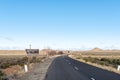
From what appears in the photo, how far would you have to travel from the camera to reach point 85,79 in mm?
19109

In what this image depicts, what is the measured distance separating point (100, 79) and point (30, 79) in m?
5.78

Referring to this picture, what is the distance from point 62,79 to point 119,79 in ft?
13.4

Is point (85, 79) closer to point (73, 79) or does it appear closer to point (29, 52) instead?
point (73, 79)

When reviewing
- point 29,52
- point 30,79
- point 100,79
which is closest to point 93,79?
point 100,79

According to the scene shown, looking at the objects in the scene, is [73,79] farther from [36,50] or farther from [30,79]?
[36,50]

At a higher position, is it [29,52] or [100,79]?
[29,52]

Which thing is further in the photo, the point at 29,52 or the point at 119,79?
the point at 29,52

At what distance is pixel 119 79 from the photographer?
1877 centimetres

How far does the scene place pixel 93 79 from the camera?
1881cm

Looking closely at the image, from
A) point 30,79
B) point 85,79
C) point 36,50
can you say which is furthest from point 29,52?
point 85,79

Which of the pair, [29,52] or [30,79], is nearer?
[30,79]

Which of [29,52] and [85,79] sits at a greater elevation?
[29,52]

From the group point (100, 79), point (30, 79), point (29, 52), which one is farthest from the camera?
point (29, 52)

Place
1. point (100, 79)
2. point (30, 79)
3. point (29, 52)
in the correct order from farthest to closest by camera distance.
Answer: point (29, 52)
point (30, 79)
point (100, 79)
